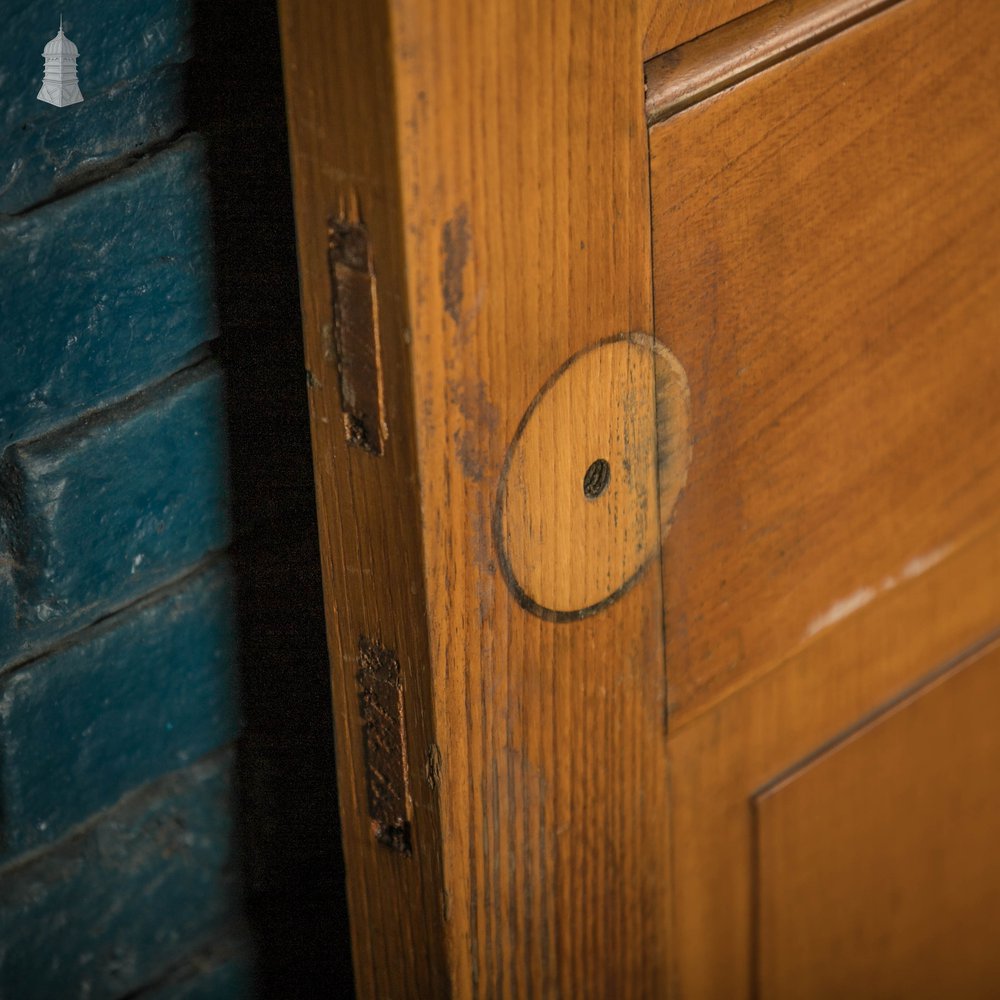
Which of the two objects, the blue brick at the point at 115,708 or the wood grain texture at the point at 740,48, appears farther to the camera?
the blue brick at the point at 115,708

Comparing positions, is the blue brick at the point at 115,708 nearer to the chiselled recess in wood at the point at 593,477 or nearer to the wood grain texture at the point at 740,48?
the chiselled recess in wood at the point at 593,477

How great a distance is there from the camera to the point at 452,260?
0.63 metres

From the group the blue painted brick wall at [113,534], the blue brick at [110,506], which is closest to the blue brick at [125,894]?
the blue painted brick wall at [113,534]

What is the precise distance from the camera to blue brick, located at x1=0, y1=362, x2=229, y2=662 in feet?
2.55

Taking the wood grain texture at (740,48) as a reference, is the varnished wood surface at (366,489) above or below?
below

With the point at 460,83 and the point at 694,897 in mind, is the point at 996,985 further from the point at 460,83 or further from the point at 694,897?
the point at 460,83

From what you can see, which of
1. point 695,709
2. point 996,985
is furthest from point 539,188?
point 996,985

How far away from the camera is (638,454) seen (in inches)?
29.4

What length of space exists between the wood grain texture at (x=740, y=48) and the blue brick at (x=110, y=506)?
291mm

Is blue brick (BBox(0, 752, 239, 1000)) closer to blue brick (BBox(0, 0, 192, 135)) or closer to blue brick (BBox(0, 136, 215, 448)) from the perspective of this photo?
blue brick (BBox(0, 136, 215, 448))

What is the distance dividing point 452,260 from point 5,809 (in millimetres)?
429

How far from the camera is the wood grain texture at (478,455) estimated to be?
613 millimetres

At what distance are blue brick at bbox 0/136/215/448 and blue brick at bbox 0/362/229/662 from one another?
16 millimetres

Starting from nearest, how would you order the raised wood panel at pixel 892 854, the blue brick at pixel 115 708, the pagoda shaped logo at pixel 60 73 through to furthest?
1. the pagoda shaped logo at pixel 60 73
2. the blue brick at pixel 115 708
3. the raised wood panel at pixel 892 854
